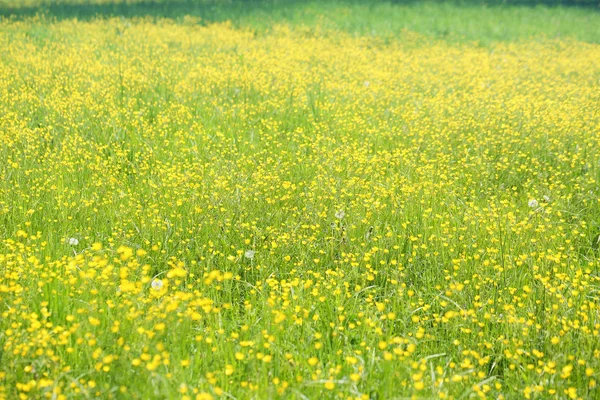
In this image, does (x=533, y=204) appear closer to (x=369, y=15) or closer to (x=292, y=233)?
(x=292, y=233)

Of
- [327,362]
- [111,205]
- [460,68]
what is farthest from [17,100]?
[460,68]

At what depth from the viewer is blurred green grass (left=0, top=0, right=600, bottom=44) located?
44.7 feet

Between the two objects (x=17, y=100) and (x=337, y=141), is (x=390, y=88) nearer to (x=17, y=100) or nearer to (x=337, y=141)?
(x=337, y=141)

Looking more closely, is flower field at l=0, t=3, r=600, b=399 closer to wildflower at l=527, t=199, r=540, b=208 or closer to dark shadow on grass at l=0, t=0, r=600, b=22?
wildflower at l=527, t=199, r=540, b=208

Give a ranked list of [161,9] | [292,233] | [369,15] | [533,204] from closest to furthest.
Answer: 1. [292,233]
2. [533,204]
3. [161,9]
4. [369,15]

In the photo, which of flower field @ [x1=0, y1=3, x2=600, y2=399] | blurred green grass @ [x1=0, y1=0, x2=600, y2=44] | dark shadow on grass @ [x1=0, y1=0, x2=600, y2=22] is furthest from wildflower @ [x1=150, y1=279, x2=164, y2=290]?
dark shadow on grass @ [x1=0, y1=0, x2=600, y2=22]

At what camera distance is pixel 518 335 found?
2.68 meters

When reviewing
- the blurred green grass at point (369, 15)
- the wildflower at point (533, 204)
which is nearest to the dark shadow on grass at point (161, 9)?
the blurred green grass at point (369, 15)

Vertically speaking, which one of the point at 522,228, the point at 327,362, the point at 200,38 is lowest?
the point at 327,362

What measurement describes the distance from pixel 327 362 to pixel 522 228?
6.17 feet

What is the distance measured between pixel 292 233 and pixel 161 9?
514 inches

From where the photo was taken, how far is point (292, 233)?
355 cm

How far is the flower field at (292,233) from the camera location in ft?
7.74

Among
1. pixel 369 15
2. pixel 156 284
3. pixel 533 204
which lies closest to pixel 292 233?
pixel 156 284
